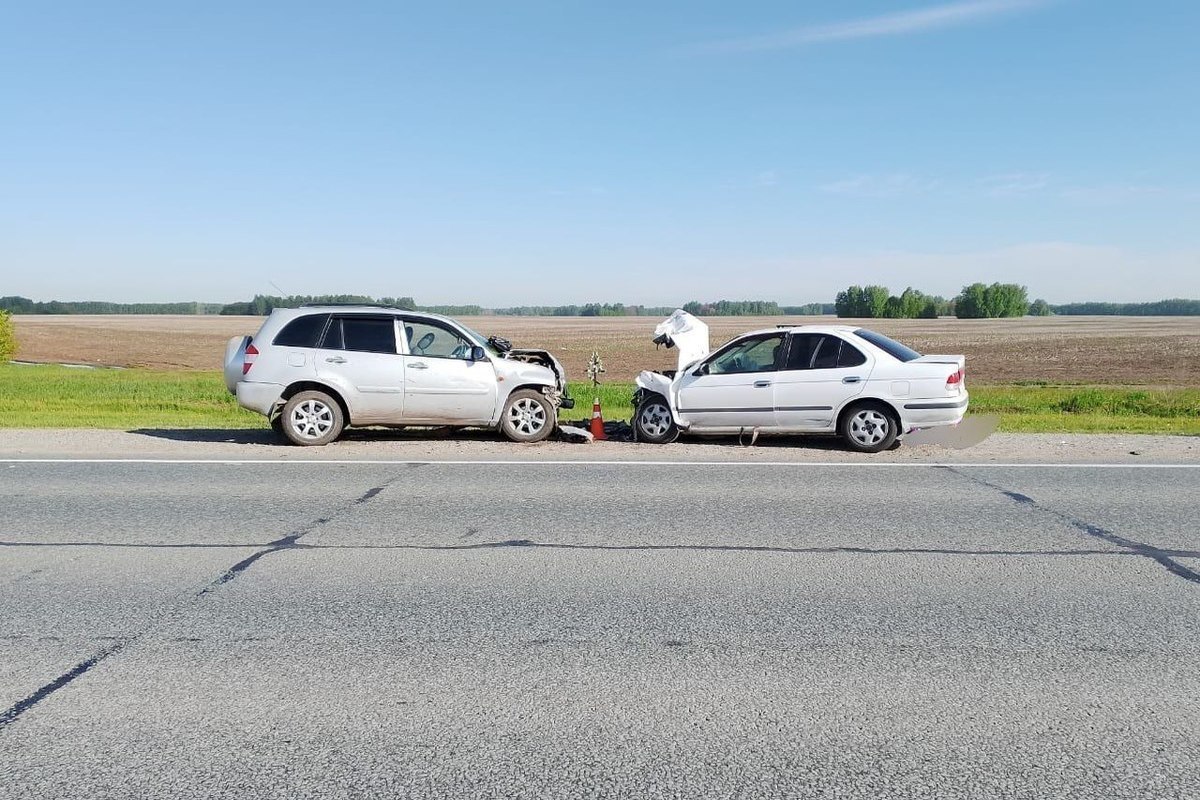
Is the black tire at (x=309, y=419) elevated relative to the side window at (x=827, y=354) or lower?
lower

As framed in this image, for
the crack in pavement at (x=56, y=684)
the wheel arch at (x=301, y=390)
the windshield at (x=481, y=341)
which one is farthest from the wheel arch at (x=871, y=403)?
the crack in pavement at (x=56, y=684)

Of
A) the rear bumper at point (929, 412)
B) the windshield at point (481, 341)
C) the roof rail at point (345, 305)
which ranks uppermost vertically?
the roof rail at point (345, 305)

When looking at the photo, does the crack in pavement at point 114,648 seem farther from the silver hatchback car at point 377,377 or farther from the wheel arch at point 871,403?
the wheel arch at point 871,403

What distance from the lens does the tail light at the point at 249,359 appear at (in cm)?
1284

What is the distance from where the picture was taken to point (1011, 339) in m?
66.2

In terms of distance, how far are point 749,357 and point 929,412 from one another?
7.76 feet

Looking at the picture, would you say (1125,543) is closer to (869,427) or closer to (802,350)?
(869,427)

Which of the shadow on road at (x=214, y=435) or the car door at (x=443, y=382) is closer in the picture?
the car door at (x=443, y=382)

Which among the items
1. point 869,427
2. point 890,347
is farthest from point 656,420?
point 890,347

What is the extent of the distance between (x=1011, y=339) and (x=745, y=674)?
67652 millimetres

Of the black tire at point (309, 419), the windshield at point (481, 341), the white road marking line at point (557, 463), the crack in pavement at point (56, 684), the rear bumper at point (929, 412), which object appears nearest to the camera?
the crack in pavement at point (56, 684)

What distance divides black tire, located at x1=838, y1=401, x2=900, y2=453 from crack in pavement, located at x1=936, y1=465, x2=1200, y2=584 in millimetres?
2952

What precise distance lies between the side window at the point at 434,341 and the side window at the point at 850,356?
193 inches

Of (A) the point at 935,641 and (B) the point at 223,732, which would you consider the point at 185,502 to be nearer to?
(B) the point at 223,732
